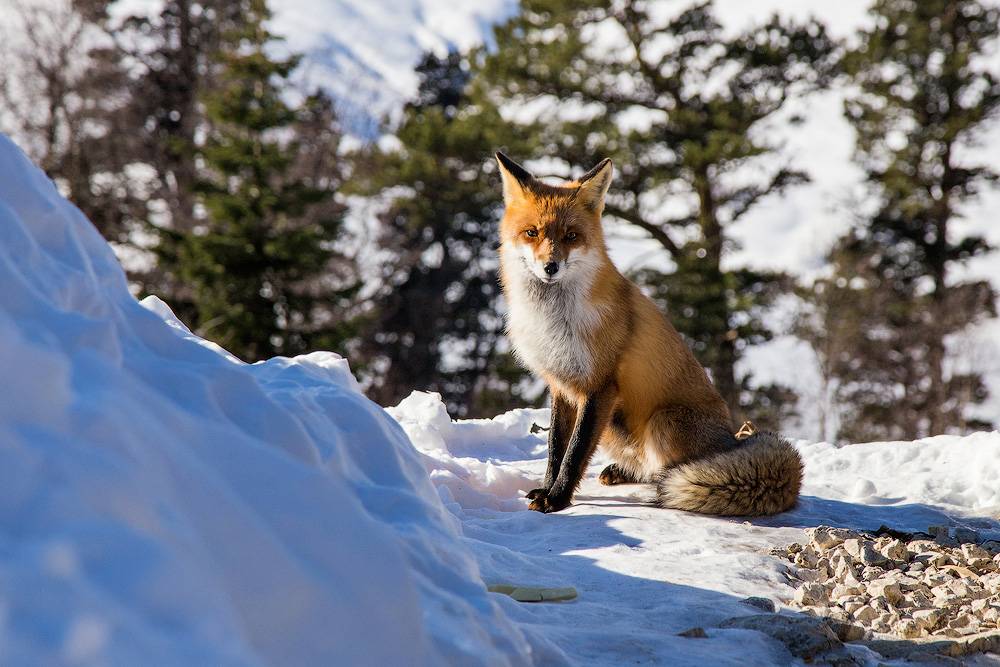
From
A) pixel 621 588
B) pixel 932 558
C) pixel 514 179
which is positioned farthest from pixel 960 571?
pixel 514 179

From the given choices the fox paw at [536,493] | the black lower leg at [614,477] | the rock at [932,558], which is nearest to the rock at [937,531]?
the rock at [932,558]

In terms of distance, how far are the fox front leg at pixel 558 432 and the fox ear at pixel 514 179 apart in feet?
3.93

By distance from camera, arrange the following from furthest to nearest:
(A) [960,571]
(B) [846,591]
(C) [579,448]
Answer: (C) [579,448] < (A) [960,571] < (B) [846,591]

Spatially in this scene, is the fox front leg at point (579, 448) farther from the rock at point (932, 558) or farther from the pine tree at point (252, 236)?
the pine tree at point (252, 236)

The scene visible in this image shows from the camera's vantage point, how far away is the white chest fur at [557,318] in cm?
471

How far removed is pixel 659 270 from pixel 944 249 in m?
8.66

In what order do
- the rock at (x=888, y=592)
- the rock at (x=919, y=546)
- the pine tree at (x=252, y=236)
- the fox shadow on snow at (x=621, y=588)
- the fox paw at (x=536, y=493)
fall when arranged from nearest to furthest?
the fox shadow on snow at (x=621, y=588), the rock at (x=888, y=592), the rock at (x=919, y=546), the fox paw at (x=536, y=493), the pine tree at (x=252, y=236)

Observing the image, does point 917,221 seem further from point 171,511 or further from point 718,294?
point 171,511

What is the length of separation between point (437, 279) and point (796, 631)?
68.7 ft

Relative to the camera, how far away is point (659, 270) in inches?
705

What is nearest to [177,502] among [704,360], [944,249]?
[704,360]

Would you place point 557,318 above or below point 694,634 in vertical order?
above

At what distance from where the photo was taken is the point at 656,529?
4.24 m

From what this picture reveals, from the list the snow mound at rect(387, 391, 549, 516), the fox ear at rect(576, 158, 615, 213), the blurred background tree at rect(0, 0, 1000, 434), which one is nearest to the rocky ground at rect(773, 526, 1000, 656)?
the snow mound at rect(387, 391, 549, 516)
